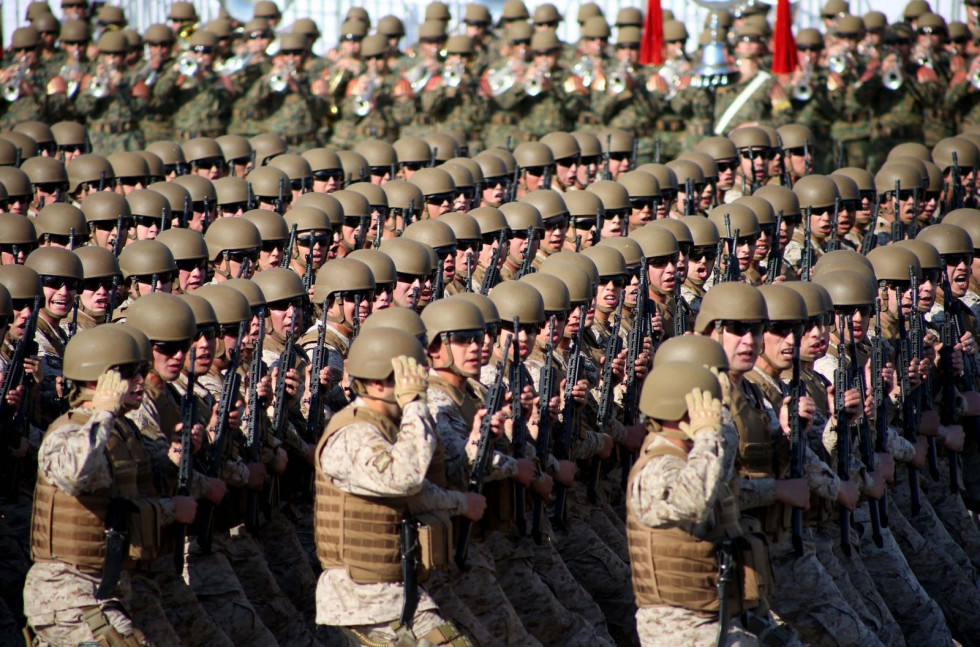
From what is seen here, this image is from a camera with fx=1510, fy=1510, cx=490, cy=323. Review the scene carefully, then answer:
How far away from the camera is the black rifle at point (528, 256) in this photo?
10609 millimetres

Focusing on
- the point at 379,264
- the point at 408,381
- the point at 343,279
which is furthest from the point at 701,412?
the point at 379,264

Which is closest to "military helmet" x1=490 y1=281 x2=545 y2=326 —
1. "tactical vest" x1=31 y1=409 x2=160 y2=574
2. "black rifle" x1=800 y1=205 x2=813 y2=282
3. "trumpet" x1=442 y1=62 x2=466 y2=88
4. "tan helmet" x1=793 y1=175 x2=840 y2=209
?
"tactical vest" x1=31 y1=409 x2=160 y2=574

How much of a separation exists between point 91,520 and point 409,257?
4005mm

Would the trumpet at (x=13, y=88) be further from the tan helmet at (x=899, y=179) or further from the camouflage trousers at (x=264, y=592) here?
the camouflage trousers at (x=264, y=592)

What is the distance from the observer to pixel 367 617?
576 cm

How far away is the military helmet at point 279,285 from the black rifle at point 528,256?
2.36m

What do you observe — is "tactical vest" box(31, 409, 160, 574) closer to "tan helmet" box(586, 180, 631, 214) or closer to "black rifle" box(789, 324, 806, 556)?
"black rifle" box(789, 324, 806, 556)

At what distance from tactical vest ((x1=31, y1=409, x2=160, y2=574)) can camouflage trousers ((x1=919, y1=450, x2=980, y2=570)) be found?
206 inches

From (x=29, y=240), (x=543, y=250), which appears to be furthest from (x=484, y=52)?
(x=29, y=240)

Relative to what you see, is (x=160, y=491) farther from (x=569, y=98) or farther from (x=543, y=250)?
(x=569, y=98)

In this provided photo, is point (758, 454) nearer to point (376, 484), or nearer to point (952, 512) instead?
point (376, 484)

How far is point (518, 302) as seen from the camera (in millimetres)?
7805

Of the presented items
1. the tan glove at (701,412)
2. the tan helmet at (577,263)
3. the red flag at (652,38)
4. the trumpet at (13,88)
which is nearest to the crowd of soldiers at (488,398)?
the tan glove at (701,412)

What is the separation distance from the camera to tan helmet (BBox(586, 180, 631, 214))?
39.5 ft
